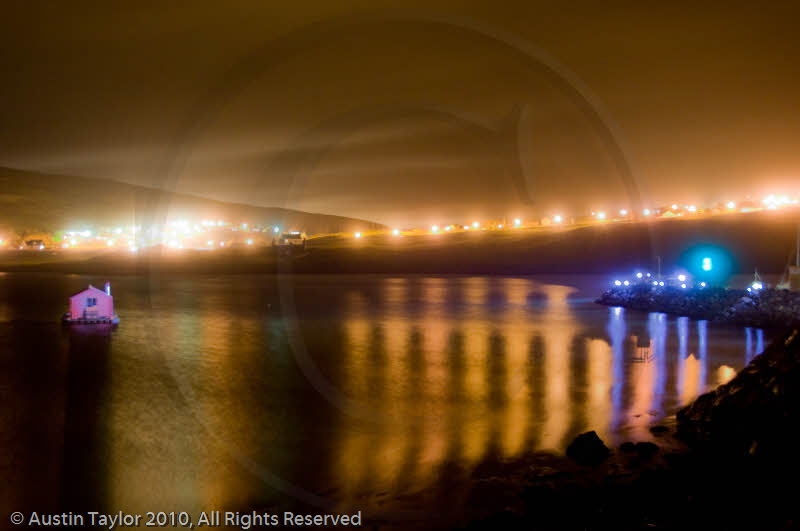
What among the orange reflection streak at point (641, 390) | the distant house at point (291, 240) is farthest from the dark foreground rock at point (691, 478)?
the distant house at point (291, 240)

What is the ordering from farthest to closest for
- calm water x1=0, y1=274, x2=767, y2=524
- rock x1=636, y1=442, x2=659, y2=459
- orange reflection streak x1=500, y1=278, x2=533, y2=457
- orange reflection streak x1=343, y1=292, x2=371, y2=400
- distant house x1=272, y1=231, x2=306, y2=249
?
distant house x1=272, y1=231, x2=306, y2=249 → orange reflection streak x1=343, y1=292, x2=371, y2=400 → orange reflection streak x1=500, y1=278, x2=533, y2=457 → rock x1=636, y1=442, x2=659, y2=459 → calm water x1=0, y1=274, x2=767, y2=524

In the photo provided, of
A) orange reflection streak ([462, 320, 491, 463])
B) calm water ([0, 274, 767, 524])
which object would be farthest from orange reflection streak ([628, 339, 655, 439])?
orange reflection streak ([462, 320, 491, 463])

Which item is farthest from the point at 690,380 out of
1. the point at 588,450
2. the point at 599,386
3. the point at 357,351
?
the point at 357,351

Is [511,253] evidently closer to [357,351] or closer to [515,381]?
[357,351]

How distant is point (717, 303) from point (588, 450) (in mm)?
22884

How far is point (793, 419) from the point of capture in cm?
851

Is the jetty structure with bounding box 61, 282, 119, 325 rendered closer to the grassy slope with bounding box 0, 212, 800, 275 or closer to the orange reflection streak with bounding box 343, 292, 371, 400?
the orange reflection streak with bounding box 343, 292, 371, 400

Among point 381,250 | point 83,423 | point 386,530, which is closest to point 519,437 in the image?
point 386,530

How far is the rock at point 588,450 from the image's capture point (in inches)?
387

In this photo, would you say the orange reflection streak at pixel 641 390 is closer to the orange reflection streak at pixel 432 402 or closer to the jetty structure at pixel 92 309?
the orange reflection streak at pixel 432 402

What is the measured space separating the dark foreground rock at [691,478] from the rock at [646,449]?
0.05 ft

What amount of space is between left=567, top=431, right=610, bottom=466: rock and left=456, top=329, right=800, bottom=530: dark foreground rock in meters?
0.03

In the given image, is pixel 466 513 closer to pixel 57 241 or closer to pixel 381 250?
pixel 381 250

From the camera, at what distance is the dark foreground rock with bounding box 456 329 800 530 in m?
7.32
